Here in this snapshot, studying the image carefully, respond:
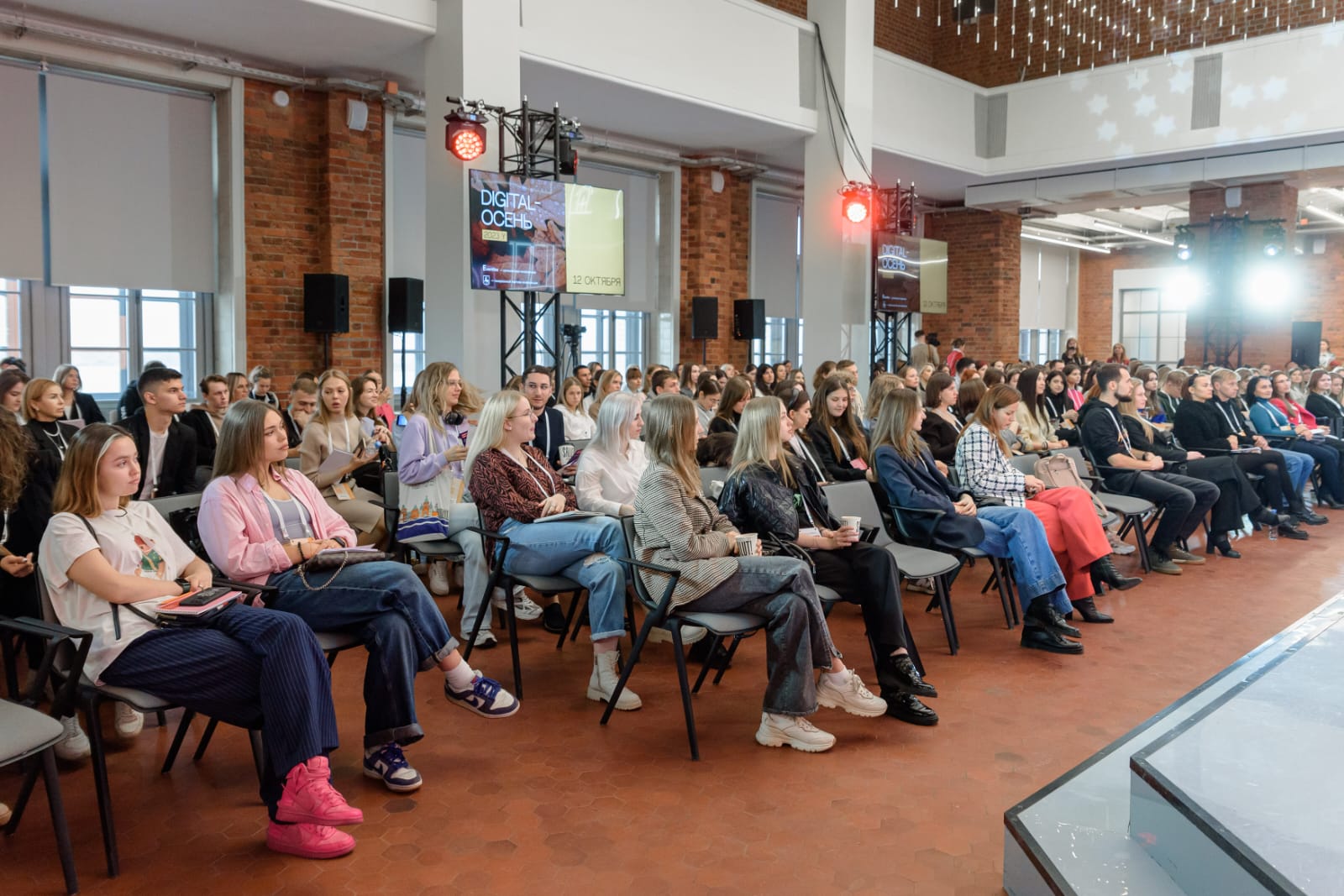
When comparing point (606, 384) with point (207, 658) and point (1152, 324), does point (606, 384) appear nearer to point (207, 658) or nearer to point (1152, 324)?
point (207, 658)

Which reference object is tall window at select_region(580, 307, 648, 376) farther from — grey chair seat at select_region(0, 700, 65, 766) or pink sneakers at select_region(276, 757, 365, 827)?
grey chair seat at select_region(0, 700, 65, 766)

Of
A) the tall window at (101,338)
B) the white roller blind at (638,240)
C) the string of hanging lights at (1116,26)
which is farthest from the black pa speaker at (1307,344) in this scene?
the tall window at (101,338)

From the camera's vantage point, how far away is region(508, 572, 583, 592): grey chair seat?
3911 millimetres

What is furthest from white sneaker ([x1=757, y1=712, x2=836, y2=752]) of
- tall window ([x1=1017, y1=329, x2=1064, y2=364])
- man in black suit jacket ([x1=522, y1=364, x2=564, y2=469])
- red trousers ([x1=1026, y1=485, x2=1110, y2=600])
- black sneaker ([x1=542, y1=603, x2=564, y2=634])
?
tall window ([x1=1017, y1=329, x2=1064, y2=364])

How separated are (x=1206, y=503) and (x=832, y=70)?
674 centimetres

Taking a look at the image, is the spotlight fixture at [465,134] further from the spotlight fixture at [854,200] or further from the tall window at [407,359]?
the spotlight fixture at [854,200]

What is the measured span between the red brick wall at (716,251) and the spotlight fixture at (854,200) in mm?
2334

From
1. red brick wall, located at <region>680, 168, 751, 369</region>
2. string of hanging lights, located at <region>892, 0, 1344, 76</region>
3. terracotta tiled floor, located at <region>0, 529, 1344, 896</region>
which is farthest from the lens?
red brick wall, located at <region>680, 168, 751, 369</region>

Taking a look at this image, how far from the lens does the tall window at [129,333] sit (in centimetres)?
838

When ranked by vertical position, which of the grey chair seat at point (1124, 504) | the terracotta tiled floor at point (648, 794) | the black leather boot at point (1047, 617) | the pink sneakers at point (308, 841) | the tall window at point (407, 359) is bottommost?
the terracotta tiled floor at point (648, 794)

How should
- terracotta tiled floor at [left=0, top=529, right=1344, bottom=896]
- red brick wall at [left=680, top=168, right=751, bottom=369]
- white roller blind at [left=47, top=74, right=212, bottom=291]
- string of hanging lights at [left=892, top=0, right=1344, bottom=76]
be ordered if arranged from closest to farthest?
1. terracotta tiled floor at [left=0, top=529, right=1344, bottom=896]
2. white roller blind at [left=47, top=74, right=212, bottom=291]
3. string of hanging lights at [left=892, top=0, right=1344, bottom=76]
4. red brick wall at [left=680, top=168, right=751, bottom=369]

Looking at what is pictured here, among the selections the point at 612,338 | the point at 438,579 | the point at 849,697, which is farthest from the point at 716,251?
the point at 849,697

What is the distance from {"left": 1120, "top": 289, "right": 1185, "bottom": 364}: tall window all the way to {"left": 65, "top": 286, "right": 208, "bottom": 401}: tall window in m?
20.2

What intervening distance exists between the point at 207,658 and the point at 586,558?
1.58 m
